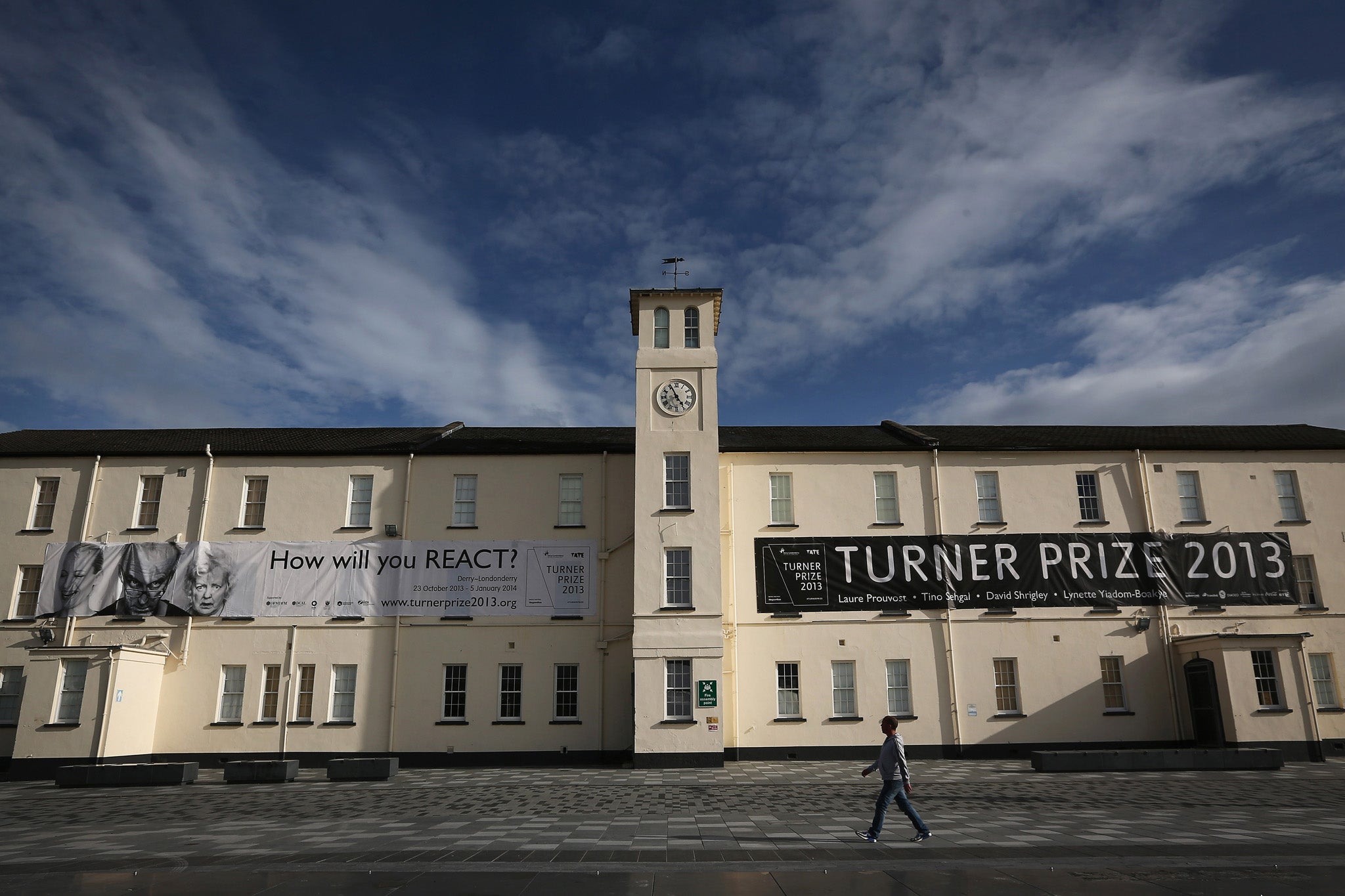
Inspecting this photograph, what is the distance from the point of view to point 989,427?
3150 cm

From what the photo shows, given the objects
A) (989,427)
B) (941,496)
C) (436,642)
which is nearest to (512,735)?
(436,642)

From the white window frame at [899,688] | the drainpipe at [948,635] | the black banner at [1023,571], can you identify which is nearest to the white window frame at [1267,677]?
the black banner at [1023,571]

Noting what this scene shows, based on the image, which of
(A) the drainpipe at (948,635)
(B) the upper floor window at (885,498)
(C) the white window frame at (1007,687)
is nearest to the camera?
(A) the drainpipe at (948,635)

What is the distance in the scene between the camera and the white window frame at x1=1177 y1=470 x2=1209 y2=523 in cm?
2848

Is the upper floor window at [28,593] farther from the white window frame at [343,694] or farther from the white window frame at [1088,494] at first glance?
the white window frame at [1088,494]

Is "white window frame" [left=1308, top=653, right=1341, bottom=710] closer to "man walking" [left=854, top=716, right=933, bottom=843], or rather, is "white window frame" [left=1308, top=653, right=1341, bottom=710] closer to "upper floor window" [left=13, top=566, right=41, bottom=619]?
"man walking" [left=854, top=716, right=933, bottom=843]

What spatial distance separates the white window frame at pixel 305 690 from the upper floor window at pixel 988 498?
22347 mm

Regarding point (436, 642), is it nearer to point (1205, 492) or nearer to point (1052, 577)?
point (1052, 577)

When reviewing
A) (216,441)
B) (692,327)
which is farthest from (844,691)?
(216,441)

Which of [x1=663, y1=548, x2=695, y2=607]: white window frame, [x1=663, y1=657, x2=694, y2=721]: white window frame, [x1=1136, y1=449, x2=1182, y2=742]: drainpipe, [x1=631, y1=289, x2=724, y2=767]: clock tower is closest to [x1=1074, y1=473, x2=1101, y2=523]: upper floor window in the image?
[x1=1136, y1=449, x2=1182, y2=742]: drainpipe

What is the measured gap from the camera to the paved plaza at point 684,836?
991cm

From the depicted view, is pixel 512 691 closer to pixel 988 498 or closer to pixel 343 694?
pixel 343 694

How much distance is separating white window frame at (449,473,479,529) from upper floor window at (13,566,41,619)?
13716 millimetres

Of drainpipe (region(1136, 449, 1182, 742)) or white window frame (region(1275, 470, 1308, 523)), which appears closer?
drainpipe (region(1136, 449, 1182, 742))
